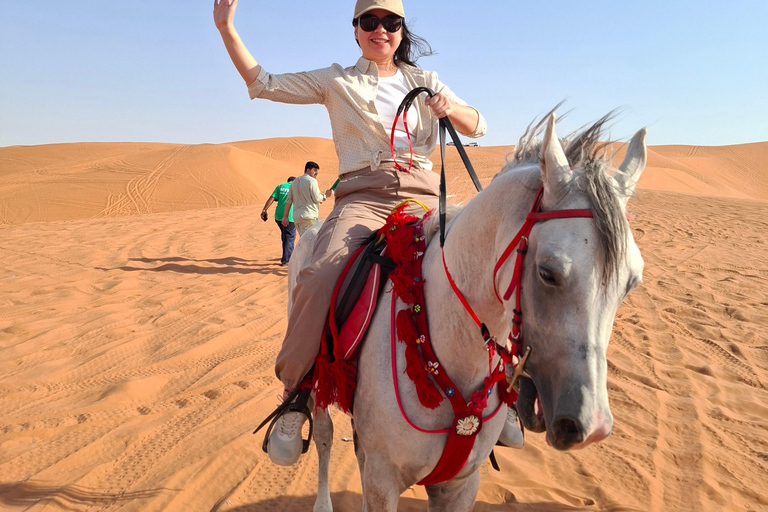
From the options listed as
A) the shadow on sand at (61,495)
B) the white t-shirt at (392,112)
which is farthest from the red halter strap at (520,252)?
the shadow on sand at (61,495)

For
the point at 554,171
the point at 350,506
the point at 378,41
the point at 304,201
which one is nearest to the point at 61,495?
the point at 350,506

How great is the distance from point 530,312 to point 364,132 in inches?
65.9

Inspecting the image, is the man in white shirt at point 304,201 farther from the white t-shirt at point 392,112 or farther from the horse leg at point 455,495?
the horse leg at point 455,495

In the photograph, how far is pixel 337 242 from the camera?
273 cm

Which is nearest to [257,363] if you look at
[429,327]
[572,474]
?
[572,474]

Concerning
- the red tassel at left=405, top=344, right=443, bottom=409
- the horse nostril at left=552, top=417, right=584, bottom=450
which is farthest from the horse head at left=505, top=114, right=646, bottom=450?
the red tassel at left=405, top=344, right=443, bottom=409

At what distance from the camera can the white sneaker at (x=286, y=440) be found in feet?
9.52

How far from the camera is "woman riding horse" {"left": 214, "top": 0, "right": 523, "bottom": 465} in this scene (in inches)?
105

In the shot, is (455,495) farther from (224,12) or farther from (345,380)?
(224,12)

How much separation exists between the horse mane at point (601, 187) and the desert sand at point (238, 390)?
37 cm

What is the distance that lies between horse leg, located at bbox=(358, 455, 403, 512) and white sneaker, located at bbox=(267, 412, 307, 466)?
73cm

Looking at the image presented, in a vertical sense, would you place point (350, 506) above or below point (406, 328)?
below

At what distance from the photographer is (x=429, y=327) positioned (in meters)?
2.25

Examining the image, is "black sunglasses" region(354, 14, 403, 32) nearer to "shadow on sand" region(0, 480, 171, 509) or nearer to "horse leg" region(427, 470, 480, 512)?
"horse leg" region(427, 470, 480, 512)
